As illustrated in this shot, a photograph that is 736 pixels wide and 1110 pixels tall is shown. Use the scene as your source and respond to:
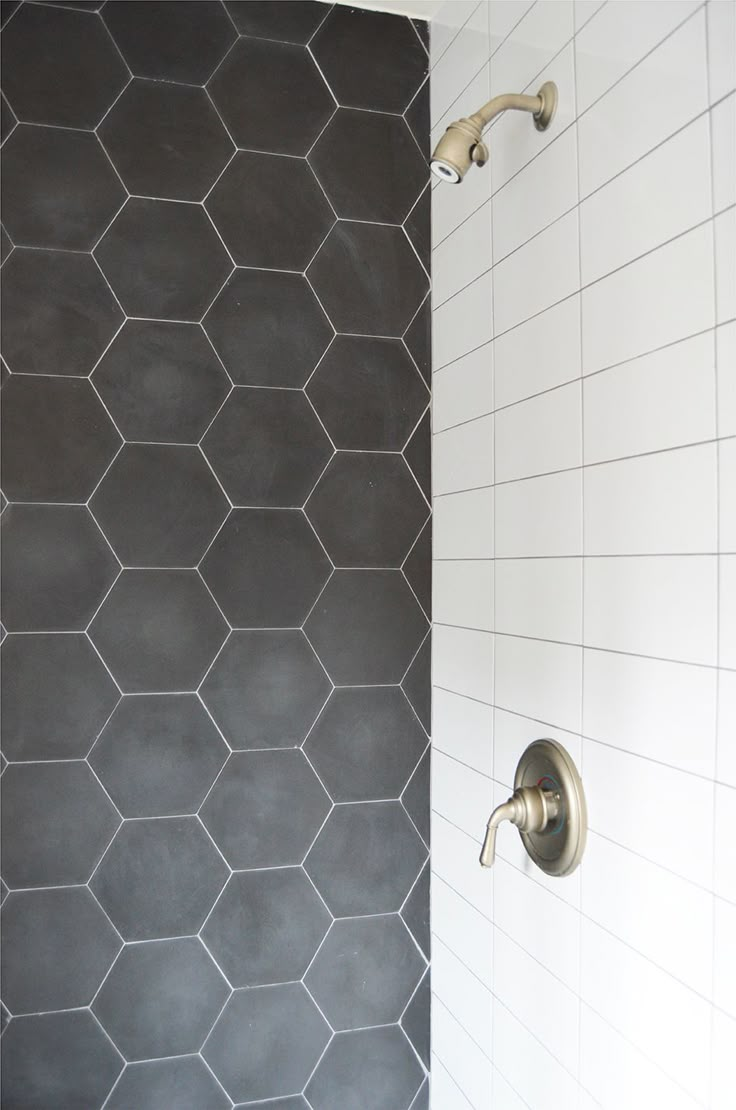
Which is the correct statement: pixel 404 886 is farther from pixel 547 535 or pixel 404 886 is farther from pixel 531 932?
pixel 547 535

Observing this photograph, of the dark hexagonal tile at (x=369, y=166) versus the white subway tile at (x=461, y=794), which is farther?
the dark hexagonal tile at (x=369, y=166)

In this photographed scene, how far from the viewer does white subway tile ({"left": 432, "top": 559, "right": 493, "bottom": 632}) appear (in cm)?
149

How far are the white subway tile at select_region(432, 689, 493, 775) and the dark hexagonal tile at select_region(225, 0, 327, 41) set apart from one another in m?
1.33

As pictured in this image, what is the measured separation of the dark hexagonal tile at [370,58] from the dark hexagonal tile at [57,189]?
499 millimetres

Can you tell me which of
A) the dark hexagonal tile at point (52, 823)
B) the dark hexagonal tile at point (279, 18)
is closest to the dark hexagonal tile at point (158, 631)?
the dark hexagonal tile at point (52, 823)

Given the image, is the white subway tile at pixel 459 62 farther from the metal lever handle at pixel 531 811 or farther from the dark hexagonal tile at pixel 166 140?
the metal lever handle at pixel 531 811

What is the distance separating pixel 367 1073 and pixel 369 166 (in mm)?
1795

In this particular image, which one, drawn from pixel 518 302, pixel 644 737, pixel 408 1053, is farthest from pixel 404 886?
pixel 518 302

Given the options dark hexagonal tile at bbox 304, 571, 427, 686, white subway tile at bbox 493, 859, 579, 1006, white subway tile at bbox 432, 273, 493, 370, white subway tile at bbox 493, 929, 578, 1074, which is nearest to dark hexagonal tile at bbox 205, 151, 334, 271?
white subway tile at bbox 432, 273, 493, 370

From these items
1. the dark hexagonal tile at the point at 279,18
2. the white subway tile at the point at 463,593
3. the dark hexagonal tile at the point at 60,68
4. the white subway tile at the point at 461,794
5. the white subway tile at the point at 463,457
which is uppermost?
the dark hexagonal tile at the point at 279,18

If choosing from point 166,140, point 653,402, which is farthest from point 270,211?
point 653,402

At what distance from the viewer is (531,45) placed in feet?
4.32

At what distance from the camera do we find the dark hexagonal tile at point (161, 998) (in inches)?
61.3

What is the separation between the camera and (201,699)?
1616mm
